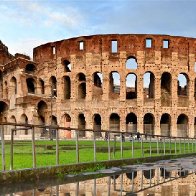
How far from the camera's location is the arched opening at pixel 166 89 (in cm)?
4312

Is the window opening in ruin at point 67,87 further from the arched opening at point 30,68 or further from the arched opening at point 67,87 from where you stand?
the arched opening at point 30,68

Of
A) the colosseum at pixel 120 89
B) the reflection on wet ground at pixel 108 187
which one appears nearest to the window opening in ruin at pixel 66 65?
the colosseum at pixel 120 89

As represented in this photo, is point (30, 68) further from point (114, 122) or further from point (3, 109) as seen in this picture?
point (114, 122)

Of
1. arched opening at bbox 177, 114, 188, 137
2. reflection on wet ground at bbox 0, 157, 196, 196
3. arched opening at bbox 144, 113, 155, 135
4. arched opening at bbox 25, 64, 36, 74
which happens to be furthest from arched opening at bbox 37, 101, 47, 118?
reflection on wet ground at bbox 0, 157, 196, 196

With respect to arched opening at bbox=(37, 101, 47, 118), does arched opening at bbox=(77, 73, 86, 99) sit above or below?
above

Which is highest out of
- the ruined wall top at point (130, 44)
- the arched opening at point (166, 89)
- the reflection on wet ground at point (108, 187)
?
the ruined wall top at point (130, 44)

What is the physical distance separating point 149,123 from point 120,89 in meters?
5.69

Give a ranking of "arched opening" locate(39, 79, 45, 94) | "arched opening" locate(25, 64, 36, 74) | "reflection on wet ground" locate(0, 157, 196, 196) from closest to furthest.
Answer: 1. "reflection on wet ground" locate(0, 157, 196, 196)
2. "arched opening" locate(39, 79, 45, 94)
3. "arched opening" locate(25, 64, 36, 74)

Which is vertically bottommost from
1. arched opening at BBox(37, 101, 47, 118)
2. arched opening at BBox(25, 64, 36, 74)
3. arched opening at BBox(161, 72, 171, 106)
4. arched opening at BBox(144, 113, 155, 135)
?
arched opening at BBox(144, 113, 155, 135)

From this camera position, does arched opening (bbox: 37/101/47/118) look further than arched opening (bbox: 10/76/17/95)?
No

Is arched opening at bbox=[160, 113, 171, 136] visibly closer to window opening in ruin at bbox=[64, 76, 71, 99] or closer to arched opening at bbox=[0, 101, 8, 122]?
window opening in ruin at bbox=[64, 76, 71, 99]

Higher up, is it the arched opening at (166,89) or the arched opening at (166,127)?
the arched opening at (166,89)

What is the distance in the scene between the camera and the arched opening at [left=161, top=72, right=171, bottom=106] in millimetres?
43125

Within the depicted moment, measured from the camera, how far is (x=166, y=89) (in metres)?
45.0
